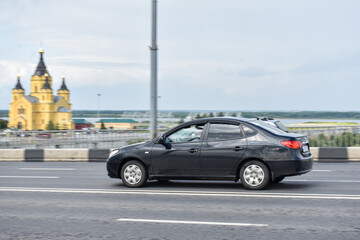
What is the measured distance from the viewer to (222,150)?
10.6m

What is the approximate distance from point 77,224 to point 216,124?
435 cm

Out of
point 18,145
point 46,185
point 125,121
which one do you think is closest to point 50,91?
point 125,121

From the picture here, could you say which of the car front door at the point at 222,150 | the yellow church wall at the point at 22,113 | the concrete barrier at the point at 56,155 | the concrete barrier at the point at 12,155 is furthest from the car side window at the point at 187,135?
the yellow church wall at the point at 22,113

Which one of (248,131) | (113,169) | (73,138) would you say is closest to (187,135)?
(248,131)

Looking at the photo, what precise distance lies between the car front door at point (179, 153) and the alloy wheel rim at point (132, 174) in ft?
1.13

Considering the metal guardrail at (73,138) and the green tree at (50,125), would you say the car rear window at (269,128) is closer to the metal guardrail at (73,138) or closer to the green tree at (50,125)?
the metal guardrail at (73,138)

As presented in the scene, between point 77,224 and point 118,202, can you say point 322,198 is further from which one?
point 77,224

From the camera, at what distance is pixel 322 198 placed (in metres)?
9.23

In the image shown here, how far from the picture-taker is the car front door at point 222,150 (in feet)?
34.4

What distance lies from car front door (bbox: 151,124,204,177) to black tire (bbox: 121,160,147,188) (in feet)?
0.87

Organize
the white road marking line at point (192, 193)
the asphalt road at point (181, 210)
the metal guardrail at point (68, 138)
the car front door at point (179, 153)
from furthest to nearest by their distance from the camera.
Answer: the metal guardrail at point (68, 138), the car front door at point (179, 153), the white road marking line at point (192, 193), the asphalt road at point (181, 210)

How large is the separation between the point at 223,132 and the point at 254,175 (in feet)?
3.49

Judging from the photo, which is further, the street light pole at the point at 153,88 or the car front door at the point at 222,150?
the street light pole at the point at 153,88

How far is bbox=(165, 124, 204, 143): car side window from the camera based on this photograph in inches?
430
